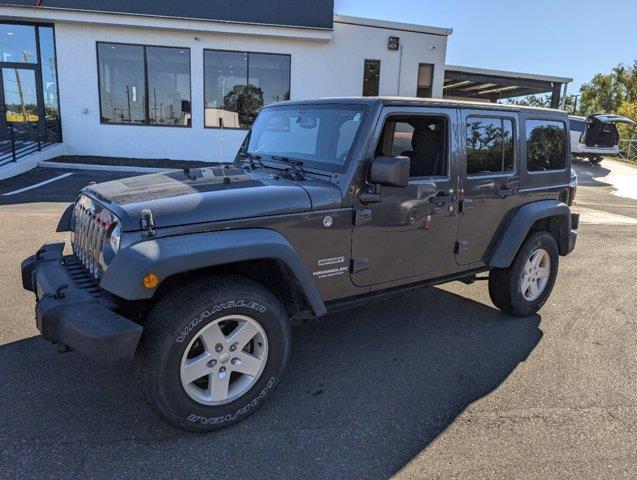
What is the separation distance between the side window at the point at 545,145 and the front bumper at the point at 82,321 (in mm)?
3765

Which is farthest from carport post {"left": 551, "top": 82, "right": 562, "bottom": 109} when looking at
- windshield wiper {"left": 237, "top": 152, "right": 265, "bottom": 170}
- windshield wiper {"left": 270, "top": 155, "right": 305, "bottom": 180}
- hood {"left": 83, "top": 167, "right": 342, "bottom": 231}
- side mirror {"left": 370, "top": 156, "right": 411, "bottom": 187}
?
hood {"left": 83, "top": 167, "right": 342, "bottom": 231}

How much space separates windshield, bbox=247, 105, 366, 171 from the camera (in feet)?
11.3

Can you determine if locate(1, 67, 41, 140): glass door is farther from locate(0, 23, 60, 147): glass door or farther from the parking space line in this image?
the parking space line

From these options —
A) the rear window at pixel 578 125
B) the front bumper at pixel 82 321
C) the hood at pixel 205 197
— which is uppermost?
the rear window at pixel 578 125

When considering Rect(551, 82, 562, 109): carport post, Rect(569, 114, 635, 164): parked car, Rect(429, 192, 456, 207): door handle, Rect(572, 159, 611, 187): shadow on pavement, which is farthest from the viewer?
Rect(551, 82, 562, 109): carport post

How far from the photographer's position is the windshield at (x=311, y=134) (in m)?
3.45

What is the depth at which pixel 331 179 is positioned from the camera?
333 centimetres

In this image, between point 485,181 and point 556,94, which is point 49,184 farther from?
point 556,94

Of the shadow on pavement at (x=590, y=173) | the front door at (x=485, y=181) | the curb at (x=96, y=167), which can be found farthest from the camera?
the shadow on pavement at (x=590, y=173)

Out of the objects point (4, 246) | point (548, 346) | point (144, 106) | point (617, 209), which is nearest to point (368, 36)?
point (144, 106)

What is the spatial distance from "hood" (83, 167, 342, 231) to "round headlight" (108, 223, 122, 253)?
0.06 meters

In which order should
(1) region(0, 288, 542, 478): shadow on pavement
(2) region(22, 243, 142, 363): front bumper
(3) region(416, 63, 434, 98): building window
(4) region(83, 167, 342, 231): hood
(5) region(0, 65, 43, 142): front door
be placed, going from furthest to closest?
(3) region(416, 63, 434, 98): building window, (5) region(0, 65, 43, 142): front door, (4) region(83, 167, 342, 231): hood, (1) region(0, 288, 542, 478): shadow on pavement, (2) region(22, 243, 142, 363): front bumper

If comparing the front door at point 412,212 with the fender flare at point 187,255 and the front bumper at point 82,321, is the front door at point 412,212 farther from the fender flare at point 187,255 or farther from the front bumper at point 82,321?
the front bumper at point 82,321

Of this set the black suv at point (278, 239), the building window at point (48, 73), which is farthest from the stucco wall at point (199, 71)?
the black suv at point (278, 239)
